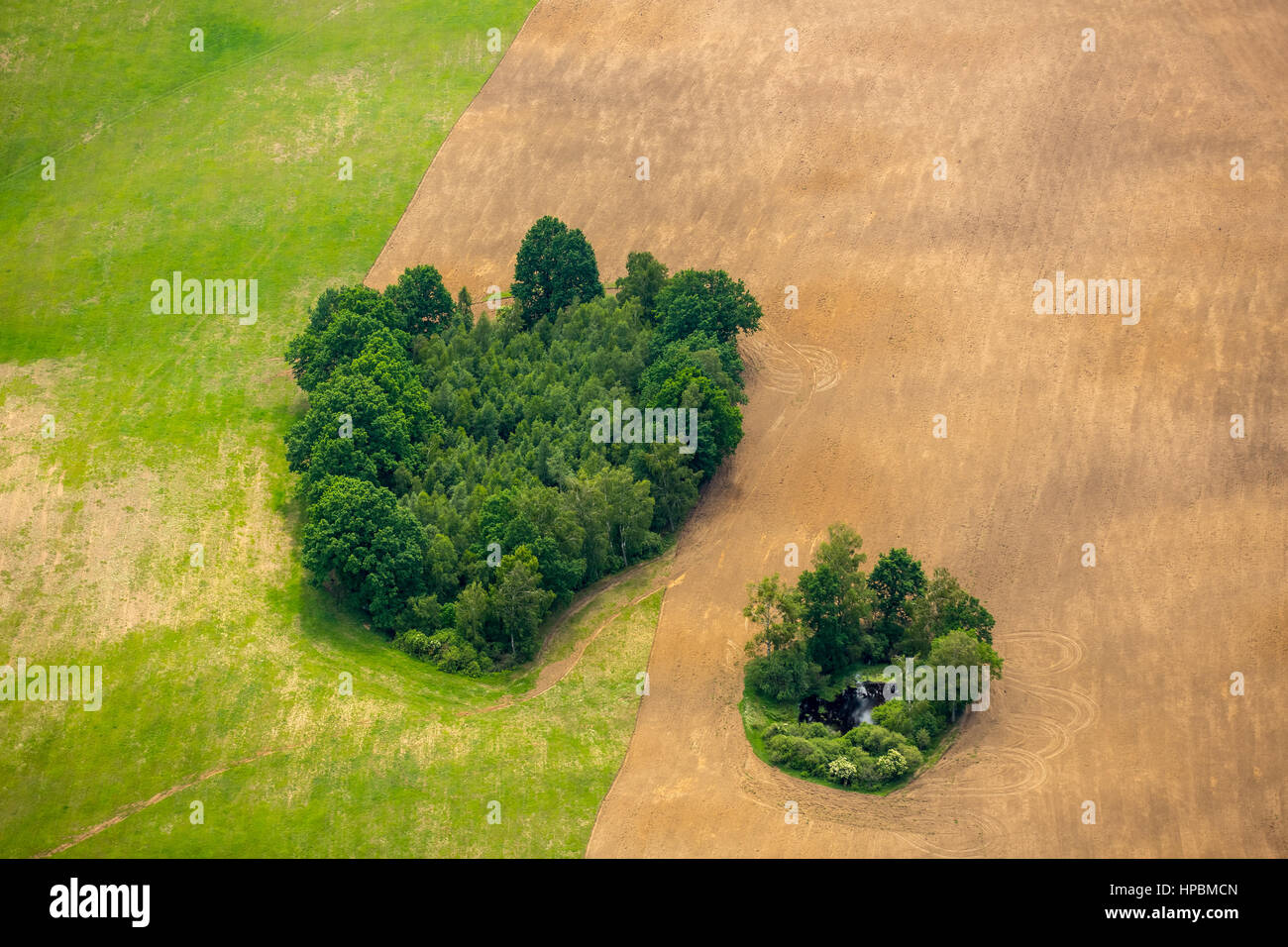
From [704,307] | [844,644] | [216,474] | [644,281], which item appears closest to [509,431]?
[704,307]

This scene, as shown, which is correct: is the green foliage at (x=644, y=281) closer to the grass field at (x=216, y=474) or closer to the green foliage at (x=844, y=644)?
the grass field at (x=216, y=474)

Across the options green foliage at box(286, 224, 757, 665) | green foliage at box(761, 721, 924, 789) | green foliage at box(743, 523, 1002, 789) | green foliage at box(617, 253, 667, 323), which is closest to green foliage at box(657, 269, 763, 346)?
green foliage at box(286, 224, 757, 665)

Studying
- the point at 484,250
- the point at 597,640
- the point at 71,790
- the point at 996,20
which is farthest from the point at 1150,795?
the point at 996,20

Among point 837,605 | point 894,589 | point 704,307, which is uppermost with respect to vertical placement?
point 704,307

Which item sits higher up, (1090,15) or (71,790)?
(1090,15)

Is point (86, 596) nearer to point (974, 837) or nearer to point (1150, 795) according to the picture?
point (974, 837)

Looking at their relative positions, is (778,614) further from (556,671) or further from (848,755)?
(556,671)

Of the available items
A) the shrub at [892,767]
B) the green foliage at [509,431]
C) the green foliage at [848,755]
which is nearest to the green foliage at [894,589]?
the green foliage at [509,431]

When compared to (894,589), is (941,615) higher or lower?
lower
